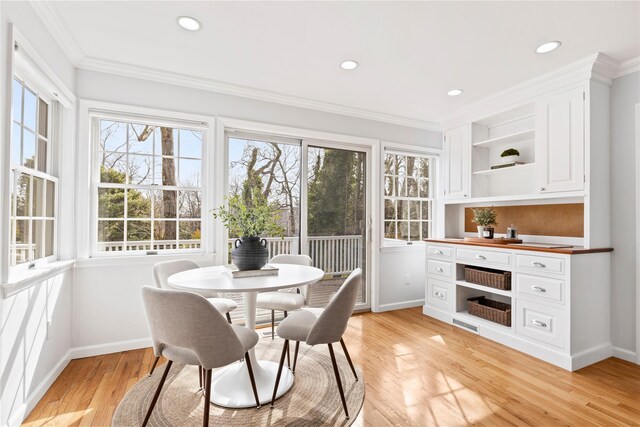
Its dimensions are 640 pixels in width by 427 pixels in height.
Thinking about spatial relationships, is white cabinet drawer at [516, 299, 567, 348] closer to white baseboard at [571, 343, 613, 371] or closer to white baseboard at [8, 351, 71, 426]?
white baseboard at [571, 343, 613, 371]

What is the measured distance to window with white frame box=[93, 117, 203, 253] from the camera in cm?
292

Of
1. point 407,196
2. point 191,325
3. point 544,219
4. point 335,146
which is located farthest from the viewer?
point 407,196

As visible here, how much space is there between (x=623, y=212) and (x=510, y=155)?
1113 mm

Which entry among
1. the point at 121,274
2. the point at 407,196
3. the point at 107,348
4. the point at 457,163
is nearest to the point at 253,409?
the point at 107,348

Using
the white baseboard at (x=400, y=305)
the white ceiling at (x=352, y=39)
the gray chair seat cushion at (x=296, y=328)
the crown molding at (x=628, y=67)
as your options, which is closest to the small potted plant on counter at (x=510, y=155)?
the white ceiling at (x=352, y=39)

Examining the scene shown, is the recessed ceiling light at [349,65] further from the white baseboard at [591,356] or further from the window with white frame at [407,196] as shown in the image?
the white baseboard at [591,356]

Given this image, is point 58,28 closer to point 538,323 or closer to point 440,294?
point 440,294

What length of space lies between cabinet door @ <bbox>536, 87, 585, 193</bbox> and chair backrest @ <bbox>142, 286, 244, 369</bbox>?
310cm

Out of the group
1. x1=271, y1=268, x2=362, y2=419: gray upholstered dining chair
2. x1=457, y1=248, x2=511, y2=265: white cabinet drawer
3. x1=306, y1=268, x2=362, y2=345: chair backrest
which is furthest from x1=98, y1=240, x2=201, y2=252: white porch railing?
x1=457, y1=248, x2=511, y2=265: white cabinet drawer

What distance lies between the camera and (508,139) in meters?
3.68

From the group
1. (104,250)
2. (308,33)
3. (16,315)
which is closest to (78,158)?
(104,250)

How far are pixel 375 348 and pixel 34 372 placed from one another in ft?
8.27

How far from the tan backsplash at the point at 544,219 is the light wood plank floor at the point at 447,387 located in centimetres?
121

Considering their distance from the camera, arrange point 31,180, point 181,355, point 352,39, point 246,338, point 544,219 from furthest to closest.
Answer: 1. point 544,219
2. point 352,39
3. point 31,180
4. point 246,338
5. point 181,355
